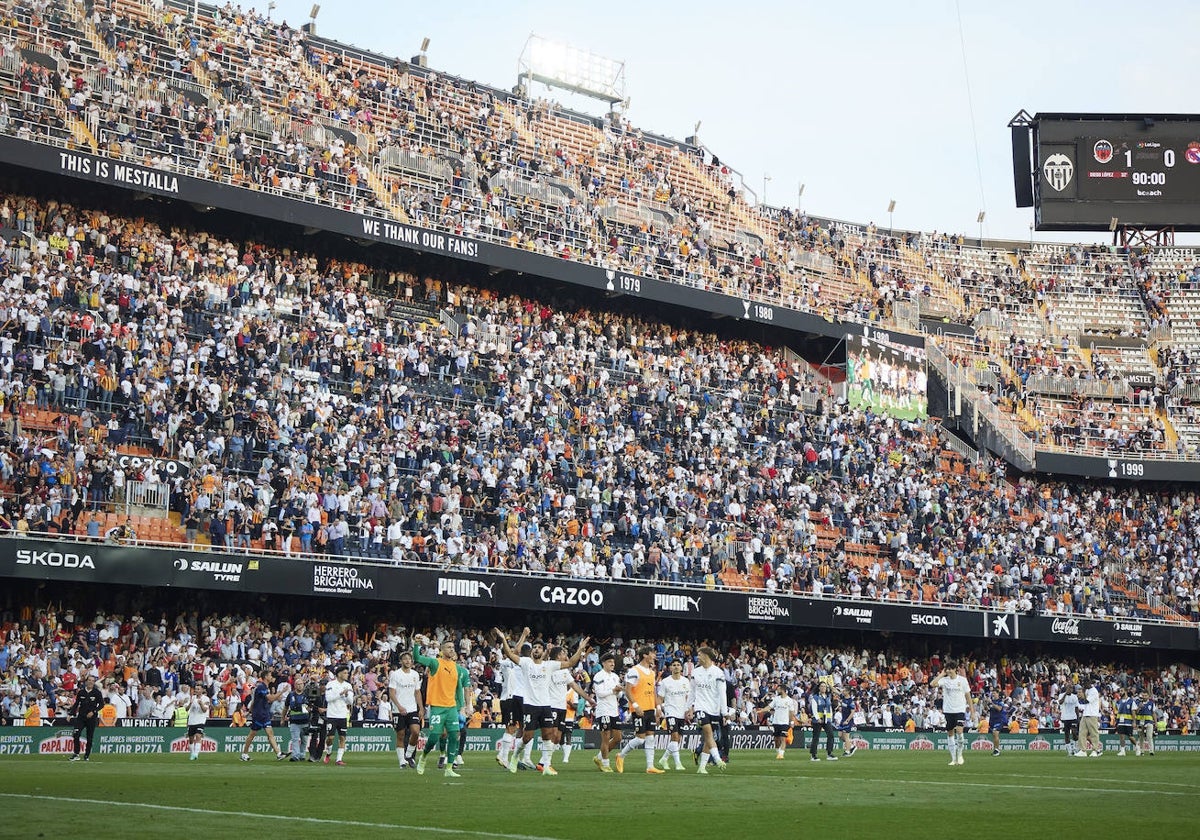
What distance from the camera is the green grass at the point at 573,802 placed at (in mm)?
A: 13664

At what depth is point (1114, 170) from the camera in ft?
209

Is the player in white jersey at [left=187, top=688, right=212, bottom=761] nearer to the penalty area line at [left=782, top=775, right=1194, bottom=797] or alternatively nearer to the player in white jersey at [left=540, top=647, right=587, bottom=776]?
the player in white jersey at [left=540, top=647, right=587, bottom=776]

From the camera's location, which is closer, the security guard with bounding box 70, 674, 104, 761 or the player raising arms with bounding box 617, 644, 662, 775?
the player raising arms with bounding box 617, 644, 662, 775

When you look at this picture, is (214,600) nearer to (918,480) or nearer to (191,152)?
(191,152)

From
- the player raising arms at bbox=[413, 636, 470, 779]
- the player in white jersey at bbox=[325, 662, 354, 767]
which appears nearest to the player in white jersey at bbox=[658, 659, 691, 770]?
the player raising arms at bbox=[413, 636, 470, 779]

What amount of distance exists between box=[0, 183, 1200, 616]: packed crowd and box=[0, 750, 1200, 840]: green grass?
38.0ft

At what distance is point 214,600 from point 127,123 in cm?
1415

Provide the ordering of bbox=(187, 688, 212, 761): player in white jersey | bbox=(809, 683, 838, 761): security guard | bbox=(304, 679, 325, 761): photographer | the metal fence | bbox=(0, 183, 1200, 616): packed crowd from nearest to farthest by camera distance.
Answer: bbox=(304, 679, 325, 761): photographer
bbox=(187, 688, 212, 761): player in white jersey
bbox=(809, 683, 838, 761): security guard
the metal fence
bbox=(0, 183, 1200, 616): packed crowd

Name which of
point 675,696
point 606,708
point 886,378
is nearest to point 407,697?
point 606,708

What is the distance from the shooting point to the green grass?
13664mm

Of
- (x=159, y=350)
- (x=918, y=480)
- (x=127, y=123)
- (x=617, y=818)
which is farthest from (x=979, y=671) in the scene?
(x=617, y=818)

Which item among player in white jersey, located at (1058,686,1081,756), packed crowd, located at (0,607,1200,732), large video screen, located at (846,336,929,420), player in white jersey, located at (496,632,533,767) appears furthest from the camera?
large video screen, located at (846,336,929,420)

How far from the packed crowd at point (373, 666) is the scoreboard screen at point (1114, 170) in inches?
818

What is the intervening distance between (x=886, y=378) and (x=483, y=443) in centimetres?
2069
